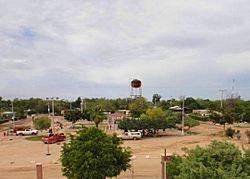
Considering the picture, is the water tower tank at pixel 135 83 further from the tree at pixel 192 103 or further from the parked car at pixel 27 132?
the parked car at pixel 27 132

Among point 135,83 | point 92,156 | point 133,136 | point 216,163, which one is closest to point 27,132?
point 133,136

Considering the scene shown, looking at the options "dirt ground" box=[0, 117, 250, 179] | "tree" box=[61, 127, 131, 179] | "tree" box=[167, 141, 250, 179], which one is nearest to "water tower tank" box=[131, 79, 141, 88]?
"dirt ground" box=[0, 117, 250, 179]

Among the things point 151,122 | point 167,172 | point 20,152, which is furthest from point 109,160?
point 151,122

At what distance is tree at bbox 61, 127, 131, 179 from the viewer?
2164 cm

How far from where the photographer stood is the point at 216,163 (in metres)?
15.1

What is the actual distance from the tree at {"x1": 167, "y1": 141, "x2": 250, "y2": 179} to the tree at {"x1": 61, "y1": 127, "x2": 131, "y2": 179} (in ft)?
22.8

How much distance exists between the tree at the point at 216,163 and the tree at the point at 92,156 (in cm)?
695

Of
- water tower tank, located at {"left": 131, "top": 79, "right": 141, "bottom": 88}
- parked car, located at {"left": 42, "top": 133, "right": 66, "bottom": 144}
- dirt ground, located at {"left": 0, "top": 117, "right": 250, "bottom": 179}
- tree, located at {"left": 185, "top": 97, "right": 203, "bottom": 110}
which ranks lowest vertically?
dirt ground, located at {"left": 0, "top": 117, "right": 250, "bottom": 179}

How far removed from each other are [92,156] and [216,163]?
8.48 m

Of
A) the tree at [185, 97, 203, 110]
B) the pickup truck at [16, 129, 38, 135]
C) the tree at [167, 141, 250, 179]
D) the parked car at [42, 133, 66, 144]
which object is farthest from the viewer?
the tree at [185, 97, 203, 110]

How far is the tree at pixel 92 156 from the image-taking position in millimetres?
21641

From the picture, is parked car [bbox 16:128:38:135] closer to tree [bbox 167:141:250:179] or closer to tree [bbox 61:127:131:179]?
tree [bbox 61:127:131:179]

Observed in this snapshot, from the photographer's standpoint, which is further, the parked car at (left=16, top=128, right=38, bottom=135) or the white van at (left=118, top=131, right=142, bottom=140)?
the parked car at (left=16, top=128, right=38, bottom=135)

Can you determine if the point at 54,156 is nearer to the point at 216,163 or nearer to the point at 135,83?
the point at 216,163
